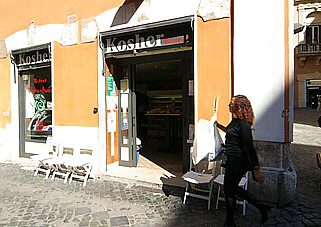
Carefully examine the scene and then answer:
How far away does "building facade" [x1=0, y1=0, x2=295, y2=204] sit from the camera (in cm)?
409

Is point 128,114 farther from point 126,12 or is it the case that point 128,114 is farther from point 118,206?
point 118,206

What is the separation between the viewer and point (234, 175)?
3246mm

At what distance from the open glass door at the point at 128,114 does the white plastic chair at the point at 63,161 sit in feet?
3.81

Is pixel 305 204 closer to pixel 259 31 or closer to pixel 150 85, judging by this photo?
pixel 259 31

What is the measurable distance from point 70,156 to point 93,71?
1.96 m

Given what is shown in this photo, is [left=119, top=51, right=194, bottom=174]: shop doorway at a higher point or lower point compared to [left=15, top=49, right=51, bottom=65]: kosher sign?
lower

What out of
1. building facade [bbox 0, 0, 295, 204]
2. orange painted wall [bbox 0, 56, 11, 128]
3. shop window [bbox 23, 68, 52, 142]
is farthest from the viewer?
orange painted wall [bbox 0, 56, 11, 128]

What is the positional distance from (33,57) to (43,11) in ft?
3.98

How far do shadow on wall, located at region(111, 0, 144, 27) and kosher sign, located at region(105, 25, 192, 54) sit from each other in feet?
0.97

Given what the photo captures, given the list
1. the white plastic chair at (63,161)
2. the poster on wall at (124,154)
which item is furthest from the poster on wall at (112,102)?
the white plastic chair at (63,161)

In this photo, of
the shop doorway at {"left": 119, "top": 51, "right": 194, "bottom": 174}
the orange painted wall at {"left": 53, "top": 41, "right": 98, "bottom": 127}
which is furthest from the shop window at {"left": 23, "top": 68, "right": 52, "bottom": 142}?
the shop doorway at {"left": 119, "top": 51, "right": 194, "bottom": 174}


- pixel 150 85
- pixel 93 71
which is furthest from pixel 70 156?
pixel 150 85

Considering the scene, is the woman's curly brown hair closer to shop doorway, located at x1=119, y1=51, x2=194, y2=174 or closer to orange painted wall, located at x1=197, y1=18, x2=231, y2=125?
orange painted wall, located at x1=197, y1=18, x2=231, y2=125

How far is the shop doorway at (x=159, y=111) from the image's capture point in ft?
17.6
